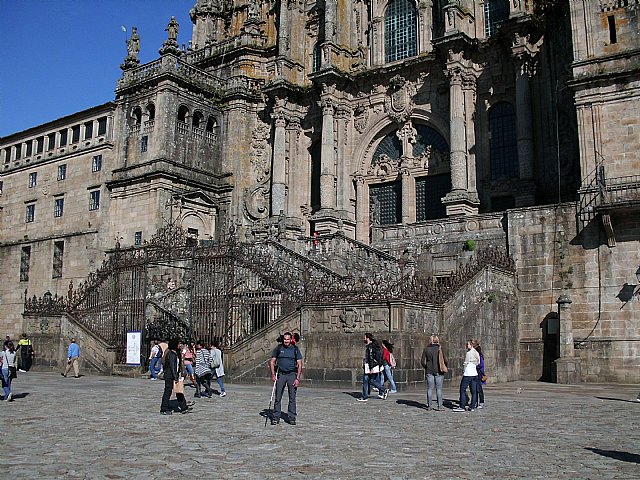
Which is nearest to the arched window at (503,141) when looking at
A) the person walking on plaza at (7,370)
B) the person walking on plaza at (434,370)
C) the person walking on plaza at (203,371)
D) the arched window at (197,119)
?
the arched window at (197,119)

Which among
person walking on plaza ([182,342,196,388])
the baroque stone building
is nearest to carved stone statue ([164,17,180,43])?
the baroque stone building

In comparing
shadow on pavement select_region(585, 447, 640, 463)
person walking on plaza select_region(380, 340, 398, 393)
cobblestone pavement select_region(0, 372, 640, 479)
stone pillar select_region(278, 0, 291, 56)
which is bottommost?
shadow on pavement select_region(585, 447, 640, 463)

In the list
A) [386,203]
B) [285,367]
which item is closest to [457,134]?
[386,203]

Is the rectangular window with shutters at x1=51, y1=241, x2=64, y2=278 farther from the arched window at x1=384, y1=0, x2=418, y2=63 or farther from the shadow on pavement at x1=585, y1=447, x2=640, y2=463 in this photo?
the shadow on pavement at x1=585, y1=447, x2=640, y2=463

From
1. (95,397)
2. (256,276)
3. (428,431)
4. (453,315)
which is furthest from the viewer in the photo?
(256,276)

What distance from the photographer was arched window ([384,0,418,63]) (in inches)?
1555

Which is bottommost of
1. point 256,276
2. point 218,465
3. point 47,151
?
point 218,465

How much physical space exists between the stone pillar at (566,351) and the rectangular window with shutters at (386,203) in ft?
47.4

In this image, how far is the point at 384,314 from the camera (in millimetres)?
19500

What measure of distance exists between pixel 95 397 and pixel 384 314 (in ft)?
26.5

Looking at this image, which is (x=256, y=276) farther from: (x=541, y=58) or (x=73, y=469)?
(x=541, y=58)

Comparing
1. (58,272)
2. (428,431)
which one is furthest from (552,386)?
(58,272)

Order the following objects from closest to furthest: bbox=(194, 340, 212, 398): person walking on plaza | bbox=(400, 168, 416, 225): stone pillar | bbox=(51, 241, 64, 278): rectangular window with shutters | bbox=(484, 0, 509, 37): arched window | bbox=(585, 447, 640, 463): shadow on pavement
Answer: bbox=(585, 447, 640, 463): shadow on pavement
bbox=(194, 340, 212, 398): person walking on plaza
bbox=(484, 0, 509, 37): arched window
bbox=(400, 168, 416, 225): stone pillar
bbox=(51, 241, 64, 278): rectangular window with shutters

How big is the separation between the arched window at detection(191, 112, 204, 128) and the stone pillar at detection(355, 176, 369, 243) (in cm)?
976
